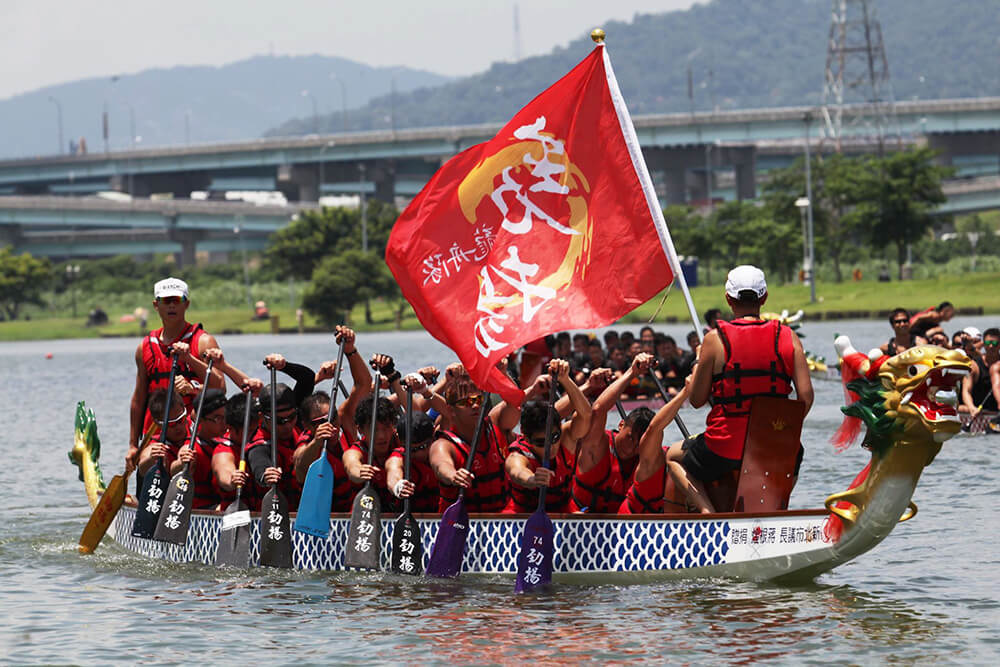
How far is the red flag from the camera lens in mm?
13227

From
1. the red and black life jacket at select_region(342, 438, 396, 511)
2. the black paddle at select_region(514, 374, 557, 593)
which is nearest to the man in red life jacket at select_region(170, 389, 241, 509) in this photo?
the red and black life jacket at select_region(342, 438, 396, 511)

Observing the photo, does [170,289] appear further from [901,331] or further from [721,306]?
[721,306]

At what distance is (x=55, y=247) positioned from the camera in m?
151

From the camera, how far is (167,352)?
15.0 meters

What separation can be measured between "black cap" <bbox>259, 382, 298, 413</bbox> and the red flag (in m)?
1.52

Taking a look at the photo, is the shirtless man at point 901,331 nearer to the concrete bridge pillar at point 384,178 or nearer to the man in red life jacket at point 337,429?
the man in red life jacket at point 337,429

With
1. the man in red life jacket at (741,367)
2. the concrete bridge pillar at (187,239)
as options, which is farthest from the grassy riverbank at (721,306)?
the man in red life jacket at (741,367)

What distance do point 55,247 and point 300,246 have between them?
5663 centimetres

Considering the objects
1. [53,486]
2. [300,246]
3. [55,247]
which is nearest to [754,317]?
[53,486]

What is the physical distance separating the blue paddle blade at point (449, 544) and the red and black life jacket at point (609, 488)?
99cm

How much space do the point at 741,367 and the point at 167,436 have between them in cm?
631

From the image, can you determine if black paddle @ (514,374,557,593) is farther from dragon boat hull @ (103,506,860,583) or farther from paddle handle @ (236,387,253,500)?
paddle handle @ (236,387,253,500)

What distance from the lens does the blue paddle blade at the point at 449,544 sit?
1298cm

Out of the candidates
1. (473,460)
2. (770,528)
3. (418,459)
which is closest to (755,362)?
(770,528)
